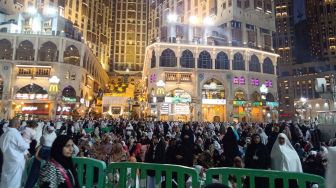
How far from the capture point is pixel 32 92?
39.8 meters

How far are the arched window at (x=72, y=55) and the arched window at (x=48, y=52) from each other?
5.36 feet

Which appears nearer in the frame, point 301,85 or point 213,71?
point 213,71

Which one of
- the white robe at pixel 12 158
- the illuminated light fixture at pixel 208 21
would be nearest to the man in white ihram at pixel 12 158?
the white robe at pixel 12 158

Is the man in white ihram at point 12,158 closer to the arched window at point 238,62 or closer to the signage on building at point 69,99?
the signage on building at point 69,99

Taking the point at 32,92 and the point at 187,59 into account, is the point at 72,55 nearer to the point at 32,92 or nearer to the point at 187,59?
the point at 32,92

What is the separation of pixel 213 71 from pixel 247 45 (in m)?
10.5

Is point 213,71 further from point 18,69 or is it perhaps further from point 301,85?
point 301,85

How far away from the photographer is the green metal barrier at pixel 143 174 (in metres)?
3.38

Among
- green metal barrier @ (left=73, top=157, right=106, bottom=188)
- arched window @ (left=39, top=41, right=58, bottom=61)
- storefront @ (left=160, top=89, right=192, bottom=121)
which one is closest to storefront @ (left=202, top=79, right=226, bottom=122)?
storefront @ (left=160, top=89, right=192, bottom=121)

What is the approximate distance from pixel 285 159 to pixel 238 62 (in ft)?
145

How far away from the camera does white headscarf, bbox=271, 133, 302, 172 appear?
201 inches

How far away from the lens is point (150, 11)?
83812 mm

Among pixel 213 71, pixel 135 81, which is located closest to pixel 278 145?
pixel 213 71

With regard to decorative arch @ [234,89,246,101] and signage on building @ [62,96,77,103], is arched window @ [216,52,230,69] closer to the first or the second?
decorative arch @ [234,89,246,101]
